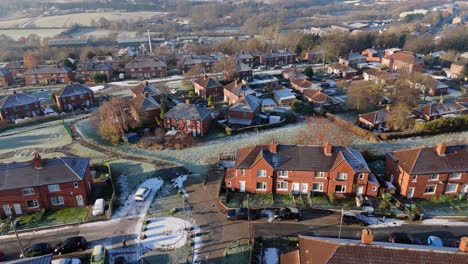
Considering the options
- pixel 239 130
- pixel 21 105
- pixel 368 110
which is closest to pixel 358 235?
pixel 239 130

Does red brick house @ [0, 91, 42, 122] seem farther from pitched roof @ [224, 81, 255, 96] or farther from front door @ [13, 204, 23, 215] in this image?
pitched roof @ [224, 81, 255, 96]

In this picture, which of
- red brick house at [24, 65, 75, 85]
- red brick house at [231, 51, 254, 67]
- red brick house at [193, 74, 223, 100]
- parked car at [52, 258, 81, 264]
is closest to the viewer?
parked car at [52, 258, 81, 264]

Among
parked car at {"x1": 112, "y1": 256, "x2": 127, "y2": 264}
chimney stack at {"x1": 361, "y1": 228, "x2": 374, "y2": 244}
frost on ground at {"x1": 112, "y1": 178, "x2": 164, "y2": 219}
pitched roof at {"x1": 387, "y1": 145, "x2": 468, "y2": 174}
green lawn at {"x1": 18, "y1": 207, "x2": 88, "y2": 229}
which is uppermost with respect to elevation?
chimney stack at {"x1": 361, "y1": 228, "x2": 374, "y2": 244}

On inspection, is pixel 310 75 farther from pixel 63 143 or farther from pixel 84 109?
pixel 63 143

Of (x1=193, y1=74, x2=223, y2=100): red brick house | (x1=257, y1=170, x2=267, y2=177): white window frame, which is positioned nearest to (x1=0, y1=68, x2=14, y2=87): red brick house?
(x1=193, y1=74, x2=223, y2=100): red brick house

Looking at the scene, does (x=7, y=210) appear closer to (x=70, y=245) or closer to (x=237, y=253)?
(x=70, y=245)

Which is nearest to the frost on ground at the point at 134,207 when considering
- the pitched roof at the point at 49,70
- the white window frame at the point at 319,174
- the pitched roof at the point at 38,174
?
the pitched roof at the point at 38,174

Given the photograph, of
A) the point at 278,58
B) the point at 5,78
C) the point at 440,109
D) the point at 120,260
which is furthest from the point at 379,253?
the point at 5,78
